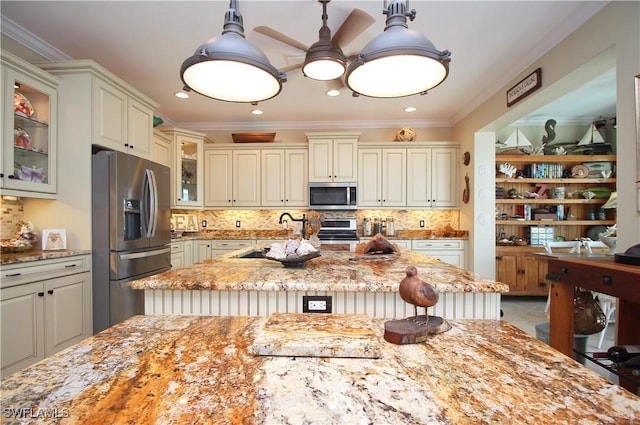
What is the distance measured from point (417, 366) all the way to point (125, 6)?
2.87 meters

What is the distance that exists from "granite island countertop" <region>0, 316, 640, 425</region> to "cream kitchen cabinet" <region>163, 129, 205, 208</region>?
13.2ft

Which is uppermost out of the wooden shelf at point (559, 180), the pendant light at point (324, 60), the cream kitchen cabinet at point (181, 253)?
the pendant light at point (324, 60)

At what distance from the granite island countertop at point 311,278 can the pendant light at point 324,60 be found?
1.18 metres

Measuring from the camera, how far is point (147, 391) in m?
0.57

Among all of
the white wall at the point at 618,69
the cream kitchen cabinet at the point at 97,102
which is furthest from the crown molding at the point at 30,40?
the white wall at the point at 618,69

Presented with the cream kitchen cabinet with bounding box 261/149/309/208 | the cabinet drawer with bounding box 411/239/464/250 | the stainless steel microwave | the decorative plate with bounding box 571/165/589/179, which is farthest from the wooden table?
the decorative plate with bounding box 571/165/589/179

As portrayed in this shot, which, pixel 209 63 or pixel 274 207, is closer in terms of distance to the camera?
pixel 209 63

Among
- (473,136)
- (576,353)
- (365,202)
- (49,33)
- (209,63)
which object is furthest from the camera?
(365,202)

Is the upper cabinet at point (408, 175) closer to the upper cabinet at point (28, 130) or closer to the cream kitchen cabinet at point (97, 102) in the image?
the cream kitchen cabinet at point (97, 102)

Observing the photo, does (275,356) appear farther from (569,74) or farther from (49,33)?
(49,33)

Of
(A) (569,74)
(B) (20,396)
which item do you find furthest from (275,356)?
(A) (569,74)

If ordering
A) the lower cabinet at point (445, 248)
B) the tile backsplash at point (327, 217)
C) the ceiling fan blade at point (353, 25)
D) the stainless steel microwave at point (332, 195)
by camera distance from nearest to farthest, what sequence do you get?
the ceiling fan blade at point (353, 25) → the lower cabinet at point (445, 248) → the stainless steel microwave at point (332, 195) → the tile backsplash at point (327, 217)

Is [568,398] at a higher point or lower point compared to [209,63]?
lower

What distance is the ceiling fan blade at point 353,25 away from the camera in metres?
1.78
